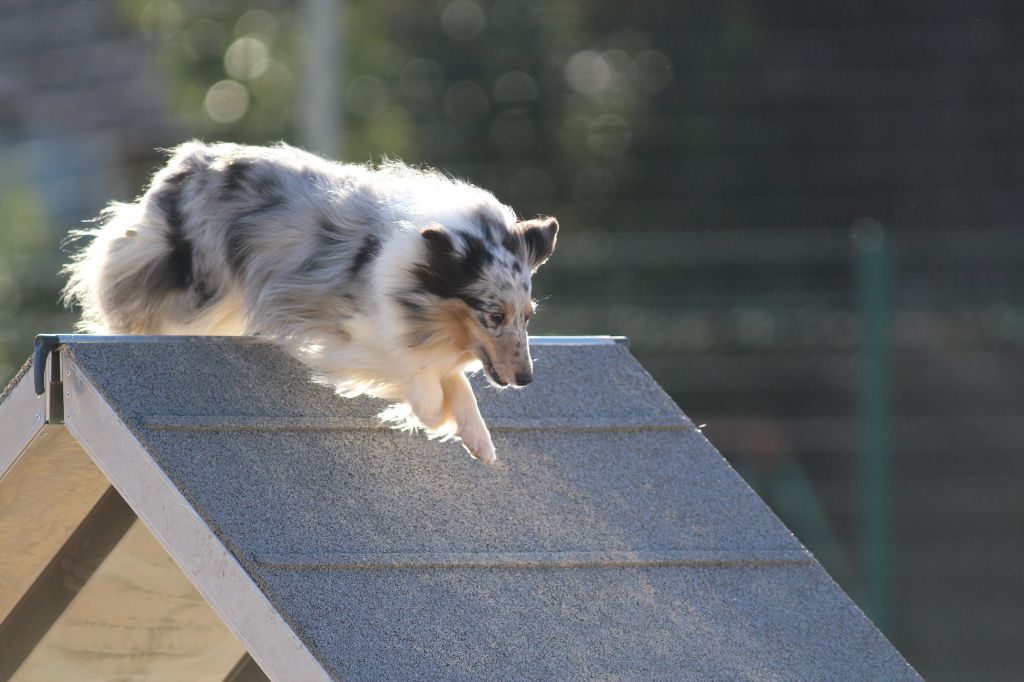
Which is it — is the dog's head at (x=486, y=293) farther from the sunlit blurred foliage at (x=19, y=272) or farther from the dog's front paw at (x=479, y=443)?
the sunlit blurred foliage at (x=19, y=272)

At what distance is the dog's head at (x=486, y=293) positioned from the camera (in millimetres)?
3117

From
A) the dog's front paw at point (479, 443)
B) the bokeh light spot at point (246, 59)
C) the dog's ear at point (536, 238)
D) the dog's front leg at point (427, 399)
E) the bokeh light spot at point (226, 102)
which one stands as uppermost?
the dog's ear at point (536, 238)

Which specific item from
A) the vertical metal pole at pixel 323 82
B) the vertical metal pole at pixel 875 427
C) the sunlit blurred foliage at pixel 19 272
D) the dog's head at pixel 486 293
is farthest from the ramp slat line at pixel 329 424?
Answer: the vertical metal pole at pixel 323 82

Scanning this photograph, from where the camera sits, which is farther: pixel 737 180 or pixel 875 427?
pixel 737 180

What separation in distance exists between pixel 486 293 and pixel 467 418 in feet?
1.01

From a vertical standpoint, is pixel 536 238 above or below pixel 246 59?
above

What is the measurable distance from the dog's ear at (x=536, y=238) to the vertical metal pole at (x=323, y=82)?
15.8ft

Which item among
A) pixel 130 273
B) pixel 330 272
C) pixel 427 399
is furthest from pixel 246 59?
pixel 427 399

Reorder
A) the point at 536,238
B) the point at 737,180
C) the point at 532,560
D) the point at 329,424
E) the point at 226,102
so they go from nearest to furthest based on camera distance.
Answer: the point at 532,560, the point at 329,424, the point at 536,238, the point at 737,180, the point at 226,102

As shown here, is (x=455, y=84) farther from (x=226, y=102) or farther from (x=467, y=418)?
(x=467, y=418)

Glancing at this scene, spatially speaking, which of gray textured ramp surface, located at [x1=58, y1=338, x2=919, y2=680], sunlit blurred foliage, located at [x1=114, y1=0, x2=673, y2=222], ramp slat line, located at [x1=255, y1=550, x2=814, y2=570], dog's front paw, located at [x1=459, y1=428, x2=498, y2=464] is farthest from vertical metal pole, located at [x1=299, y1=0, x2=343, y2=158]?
ramp slat line, located at [x1=255, y1=550, x2=814, y2=570]

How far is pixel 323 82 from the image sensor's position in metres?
8.14

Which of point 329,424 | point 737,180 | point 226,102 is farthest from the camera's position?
point 226,102

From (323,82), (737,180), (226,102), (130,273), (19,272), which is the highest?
(130,273)
